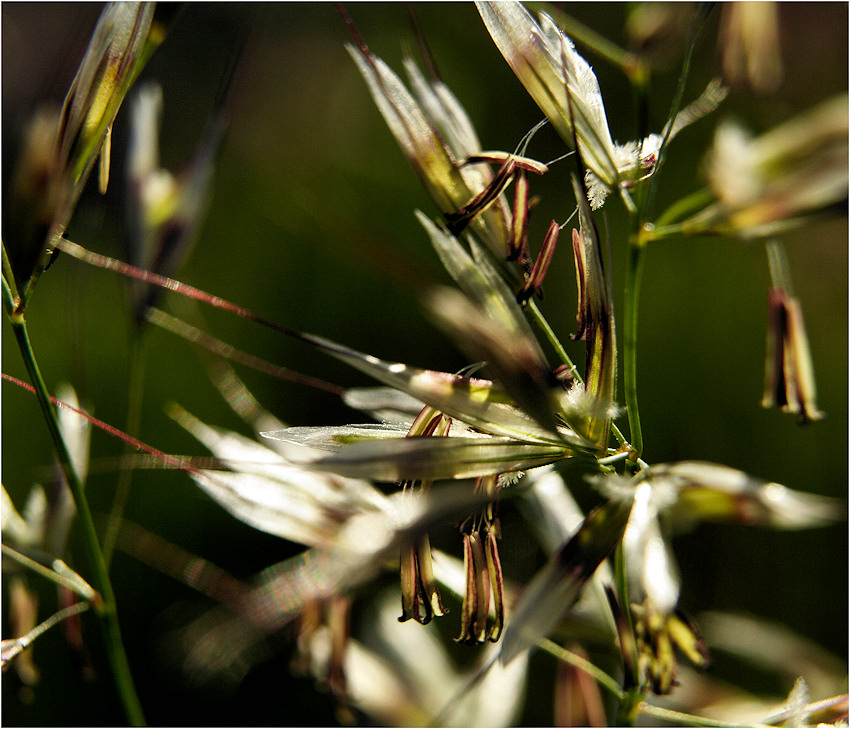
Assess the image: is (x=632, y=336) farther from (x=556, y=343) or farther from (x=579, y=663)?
(x=579, y=663)

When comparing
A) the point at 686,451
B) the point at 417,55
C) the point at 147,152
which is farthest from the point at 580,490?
the point at 417,55

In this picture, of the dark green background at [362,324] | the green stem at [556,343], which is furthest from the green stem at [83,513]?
the dark green background at [362,324]

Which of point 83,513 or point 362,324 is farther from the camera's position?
point 362,324

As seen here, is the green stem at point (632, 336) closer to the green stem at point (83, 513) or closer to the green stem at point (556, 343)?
the green stem at point (556, 343)

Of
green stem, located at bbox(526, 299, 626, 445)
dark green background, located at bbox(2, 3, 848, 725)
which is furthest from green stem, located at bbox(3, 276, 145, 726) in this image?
dark green background, located at bbox(2, 3, 848, 725)

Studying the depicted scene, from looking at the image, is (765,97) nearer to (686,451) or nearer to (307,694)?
(686,451)

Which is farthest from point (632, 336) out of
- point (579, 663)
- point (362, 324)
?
point (362, 324)

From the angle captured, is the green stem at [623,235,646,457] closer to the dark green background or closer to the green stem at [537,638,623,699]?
the green stem at [537,638,623,699]
